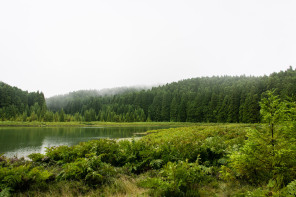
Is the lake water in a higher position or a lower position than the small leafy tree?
→ lower

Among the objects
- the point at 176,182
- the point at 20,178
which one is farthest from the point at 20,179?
the point at 176,182

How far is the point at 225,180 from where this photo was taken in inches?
215

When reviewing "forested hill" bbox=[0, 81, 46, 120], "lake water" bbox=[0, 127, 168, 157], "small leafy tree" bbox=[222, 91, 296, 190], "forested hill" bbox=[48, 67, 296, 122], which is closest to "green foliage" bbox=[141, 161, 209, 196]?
"small leafy tree" bbox=[222, 91, 296, 190]

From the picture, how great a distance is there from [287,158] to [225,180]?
1998 millimetres

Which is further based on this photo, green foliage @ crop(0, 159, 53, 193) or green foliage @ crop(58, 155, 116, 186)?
green foliage @ crop(58, 155, 116, 186)

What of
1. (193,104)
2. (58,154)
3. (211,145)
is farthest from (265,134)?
(193,104)

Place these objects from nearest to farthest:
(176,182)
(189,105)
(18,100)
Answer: (176,182)
(189,105)
(18,100)

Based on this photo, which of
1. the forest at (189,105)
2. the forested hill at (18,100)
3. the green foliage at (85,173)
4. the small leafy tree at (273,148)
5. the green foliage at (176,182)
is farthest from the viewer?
the forested hill at (18,100)

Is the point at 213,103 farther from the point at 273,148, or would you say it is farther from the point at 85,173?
the point at 85,173

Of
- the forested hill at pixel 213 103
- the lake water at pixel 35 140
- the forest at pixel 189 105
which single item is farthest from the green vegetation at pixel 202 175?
the forested hill at pixel 213 103

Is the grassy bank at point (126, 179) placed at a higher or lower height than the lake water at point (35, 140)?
higher

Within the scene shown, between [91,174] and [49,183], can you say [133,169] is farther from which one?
[49,183]

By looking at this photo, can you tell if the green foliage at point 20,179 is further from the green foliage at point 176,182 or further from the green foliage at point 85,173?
the green foliage at point 176,182

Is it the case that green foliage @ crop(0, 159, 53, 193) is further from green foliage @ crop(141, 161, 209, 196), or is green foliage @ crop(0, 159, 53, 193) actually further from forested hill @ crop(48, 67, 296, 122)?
forested hill @ crop(48, 67, 296, 122)
